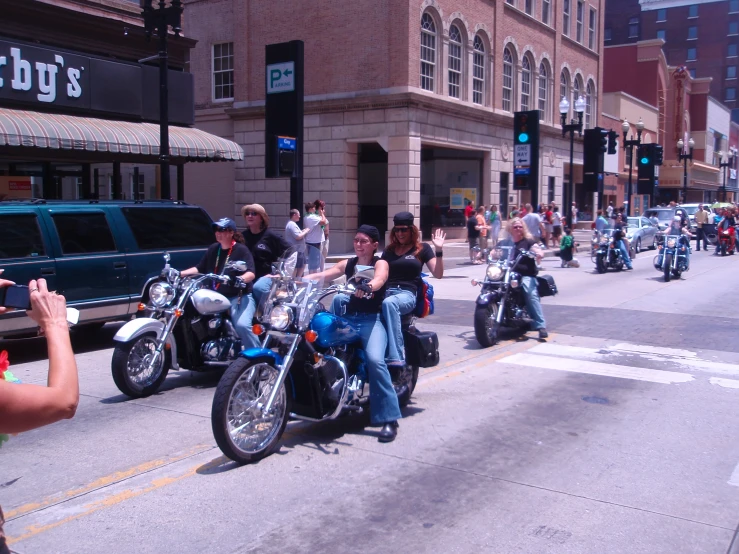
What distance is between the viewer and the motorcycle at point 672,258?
1834cm

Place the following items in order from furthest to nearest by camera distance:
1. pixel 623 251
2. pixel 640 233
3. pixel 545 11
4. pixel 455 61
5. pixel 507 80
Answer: pixel 545 11 → pixel 507 80 → pixel 455 61 → pixel 640 233 → pixel 623 251

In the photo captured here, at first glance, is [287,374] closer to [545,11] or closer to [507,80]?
[507,80]

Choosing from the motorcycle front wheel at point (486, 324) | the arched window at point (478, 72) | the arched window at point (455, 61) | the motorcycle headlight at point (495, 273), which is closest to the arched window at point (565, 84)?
the arched window at point (478, 72)

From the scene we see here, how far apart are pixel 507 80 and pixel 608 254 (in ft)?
51.7

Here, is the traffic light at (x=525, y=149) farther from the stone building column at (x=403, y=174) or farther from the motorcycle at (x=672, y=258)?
the motorcycle at (x=672, y=258)

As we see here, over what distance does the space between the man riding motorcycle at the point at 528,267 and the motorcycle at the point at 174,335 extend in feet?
14.6

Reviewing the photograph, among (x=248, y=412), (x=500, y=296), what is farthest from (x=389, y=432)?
(x=500, y=296)

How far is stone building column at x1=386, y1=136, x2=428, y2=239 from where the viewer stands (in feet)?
89.5

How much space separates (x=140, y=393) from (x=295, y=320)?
2681 millimetres

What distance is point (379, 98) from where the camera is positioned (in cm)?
2742

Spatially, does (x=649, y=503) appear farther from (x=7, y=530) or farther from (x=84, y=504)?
(x=7, y=530)

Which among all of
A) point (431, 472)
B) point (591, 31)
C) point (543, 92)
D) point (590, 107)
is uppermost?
point (591, 31)

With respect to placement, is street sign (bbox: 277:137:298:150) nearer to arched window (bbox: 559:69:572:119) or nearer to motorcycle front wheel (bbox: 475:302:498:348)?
motorcycle front wheel (bbox: 475:302:498:348)

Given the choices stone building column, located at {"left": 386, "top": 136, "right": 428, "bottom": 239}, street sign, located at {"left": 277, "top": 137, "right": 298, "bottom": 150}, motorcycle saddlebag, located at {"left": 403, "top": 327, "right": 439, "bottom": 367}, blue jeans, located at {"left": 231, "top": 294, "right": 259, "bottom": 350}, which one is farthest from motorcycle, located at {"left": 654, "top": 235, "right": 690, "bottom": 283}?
blue jeans, located at {"left": 231, "top": 294, "right": 259, "bottom": 350}
